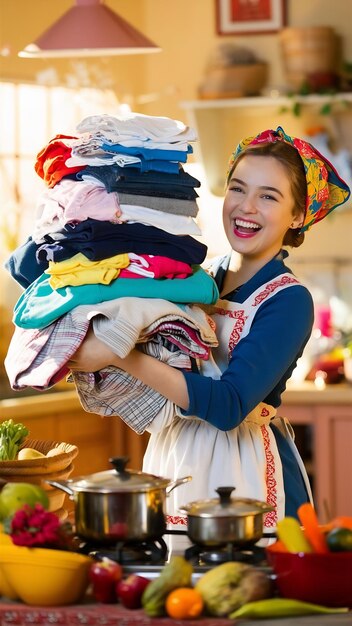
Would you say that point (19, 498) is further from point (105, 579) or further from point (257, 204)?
point (257, 204)

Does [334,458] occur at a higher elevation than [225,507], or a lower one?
lower

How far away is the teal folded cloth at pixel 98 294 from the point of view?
7.14 ft

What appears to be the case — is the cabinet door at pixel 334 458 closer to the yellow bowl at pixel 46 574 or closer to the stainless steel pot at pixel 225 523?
the stainless steel pot at pixel 225 523

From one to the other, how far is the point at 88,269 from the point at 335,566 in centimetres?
75

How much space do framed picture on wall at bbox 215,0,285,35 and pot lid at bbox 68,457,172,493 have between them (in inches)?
158

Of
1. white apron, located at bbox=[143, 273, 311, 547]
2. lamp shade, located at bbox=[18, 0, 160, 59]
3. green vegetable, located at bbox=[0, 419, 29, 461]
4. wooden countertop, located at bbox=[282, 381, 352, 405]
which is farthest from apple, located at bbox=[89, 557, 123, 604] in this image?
wooden countertop, located at bbox=[282, 381, 352, 405]

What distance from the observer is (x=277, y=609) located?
1745 millimetres

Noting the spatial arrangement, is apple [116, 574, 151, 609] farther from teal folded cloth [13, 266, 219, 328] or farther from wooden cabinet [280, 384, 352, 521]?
wooden cabinet [280, 384, 352, 521]

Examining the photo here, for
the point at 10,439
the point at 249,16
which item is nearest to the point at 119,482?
the point at 10,439

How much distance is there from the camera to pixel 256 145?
2.53 m

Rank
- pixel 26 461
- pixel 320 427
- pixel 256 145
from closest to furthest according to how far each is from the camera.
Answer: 1. pixel 26 461
2. pixel 256 145
3. pixel 320 427

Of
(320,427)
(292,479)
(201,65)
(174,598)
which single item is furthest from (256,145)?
(201,65)

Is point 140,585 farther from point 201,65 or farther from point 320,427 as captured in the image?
point 201,65

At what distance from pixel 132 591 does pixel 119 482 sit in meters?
0.20
